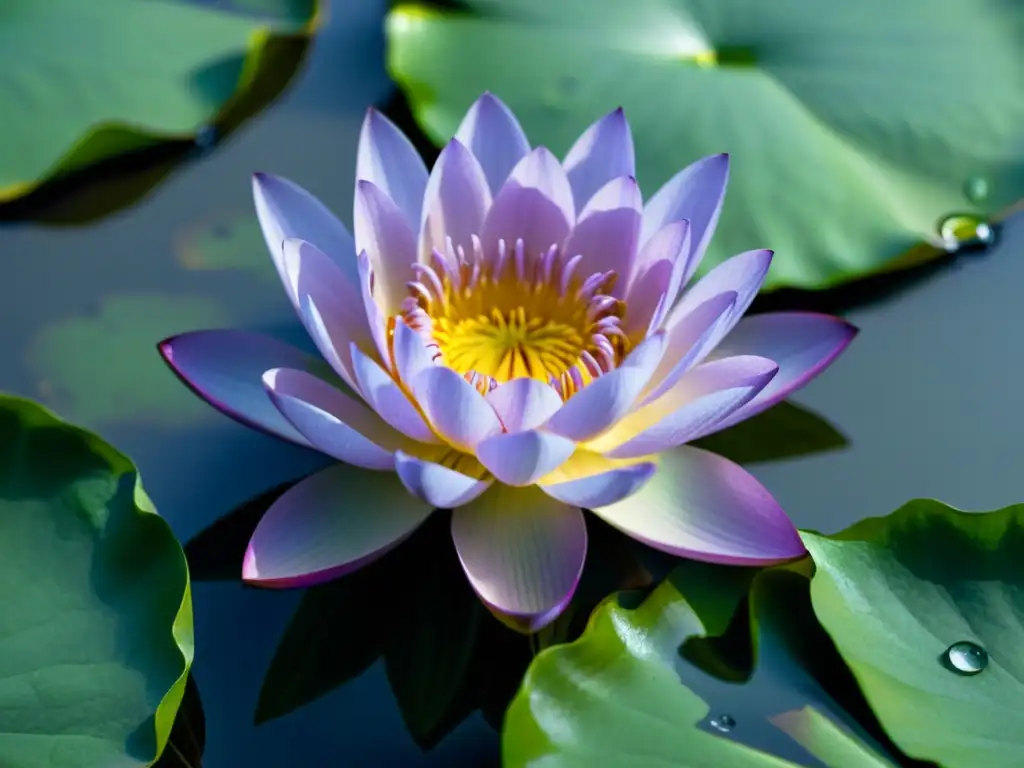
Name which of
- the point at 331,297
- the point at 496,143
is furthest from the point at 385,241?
the point at 496,143

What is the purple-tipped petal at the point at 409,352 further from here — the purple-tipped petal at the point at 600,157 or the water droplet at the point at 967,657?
the water droplet at the point at 967,657

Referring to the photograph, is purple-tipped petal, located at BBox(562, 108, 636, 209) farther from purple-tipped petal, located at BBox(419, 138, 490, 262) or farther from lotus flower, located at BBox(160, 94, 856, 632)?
purple-tipped petal, located at BBox(419, 138, 490, 262)

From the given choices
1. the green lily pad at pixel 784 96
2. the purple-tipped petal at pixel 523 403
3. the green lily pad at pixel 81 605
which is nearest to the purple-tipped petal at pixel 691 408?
the purple-tipped petal at pixel 523 403

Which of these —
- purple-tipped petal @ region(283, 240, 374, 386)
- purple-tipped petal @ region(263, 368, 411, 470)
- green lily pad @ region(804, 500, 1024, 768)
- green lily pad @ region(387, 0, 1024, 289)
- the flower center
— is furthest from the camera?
green lily pad @ region(387, 0, 1024, 289)

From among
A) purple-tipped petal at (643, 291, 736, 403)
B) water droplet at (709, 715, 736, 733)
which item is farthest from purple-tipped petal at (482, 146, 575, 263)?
water droplet at (709, 715, 736, 733)

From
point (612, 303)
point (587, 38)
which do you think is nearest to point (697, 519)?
point (612, 303)

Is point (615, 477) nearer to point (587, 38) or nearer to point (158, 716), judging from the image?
point (158, 716)
